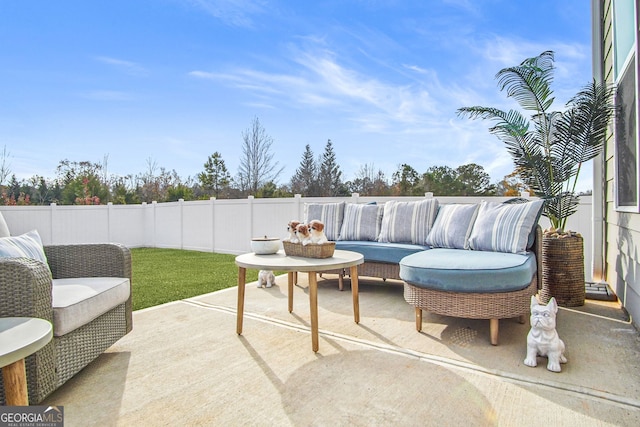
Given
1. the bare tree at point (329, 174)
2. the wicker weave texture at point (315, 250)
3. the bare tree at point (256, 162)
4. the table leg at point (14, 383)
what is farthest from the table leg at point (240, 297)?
the bare tree at point (329, 174)

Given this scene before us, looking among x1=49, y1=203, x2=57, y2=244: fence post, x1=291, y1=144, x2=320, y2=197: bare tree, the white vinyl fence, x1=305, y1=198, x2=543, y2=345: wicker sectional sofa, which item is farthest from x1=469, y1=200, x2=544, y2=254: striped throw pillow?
x1=291, y1=144, x2=320, y2=197: bare tree

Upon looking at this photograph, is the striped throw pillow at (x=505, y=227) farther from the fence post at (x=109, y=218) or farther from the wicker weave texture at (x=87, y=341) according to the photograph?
the fence post at (x=109, y=218)

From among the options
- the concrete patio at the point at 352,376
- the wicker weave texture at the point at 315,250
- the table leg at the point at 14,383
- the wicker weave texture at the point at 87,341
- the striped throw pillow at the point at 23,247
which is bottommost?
the concrete patio at the point at 352,376

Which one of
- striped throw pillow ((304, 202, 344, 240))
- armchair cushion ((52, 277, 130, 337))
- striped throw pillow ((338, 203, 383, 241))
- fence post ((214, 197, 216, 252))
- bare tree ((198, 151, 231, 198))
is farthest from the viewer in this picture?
bare tree ((198, 151, 231, 198))

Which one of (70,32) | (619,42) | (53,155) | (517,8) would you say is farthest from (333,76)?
(53,155)

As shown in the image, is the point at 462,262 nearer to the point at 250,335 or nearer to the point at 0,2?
the point at 250,335

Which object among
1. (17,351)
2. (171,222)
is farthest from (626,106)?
(171,222)

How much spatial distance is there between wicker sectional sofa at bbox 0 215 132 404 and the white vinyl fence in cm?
451

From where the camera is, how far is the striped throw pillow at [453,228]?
11.8ft

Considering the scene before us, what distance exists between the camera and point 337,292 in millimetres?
4223

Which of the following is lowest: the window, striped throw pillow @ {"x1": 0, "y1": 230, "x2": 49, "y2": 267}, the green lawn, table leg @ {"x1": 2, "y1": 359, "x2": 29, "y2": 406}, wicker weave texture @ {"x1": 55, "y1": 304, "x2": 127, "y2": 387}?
the green lawn

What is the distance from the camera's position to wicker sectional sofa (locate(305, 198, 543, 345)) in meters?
2.49

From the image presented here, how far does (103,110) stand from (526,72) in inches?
452

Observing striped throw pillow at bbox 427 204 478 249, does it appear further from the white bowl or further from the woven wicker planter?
the white bowl
